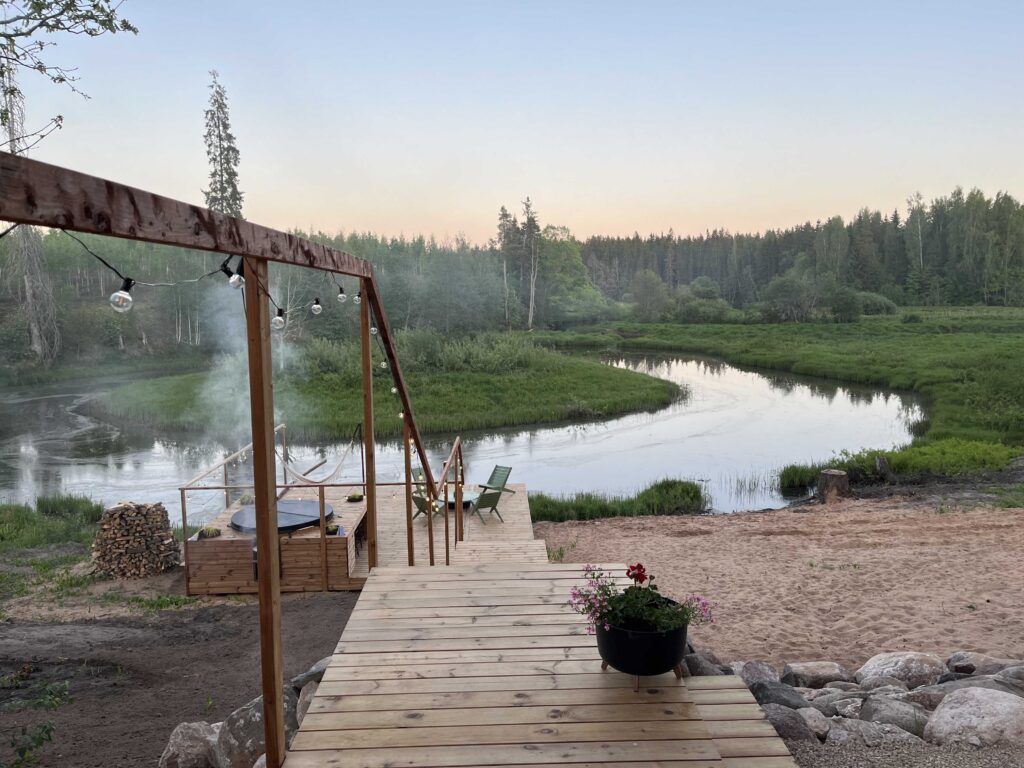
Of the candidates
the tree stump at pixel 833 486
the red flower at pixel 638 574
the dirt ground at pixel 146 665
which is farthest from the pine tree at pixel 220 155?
the red flower at pixel 638 574

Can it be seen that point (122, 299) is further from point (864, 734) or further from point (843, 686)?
point (843, 686)

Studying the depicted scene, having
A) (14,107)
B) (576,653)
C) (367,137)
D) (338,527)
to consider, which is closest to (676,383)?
(367,137)

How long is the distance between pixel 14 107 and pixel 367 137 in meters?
27.0

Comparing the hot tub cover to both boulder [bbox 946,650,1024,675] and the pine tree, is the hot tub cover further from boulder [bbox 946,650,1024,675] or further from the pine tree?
the pine tree

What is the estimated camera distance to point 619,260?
8606 cm

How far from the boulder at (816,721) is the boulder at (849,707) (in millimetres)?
395

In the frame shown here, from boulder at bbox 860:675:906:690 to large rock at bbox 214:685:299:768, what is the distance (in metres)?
3.52

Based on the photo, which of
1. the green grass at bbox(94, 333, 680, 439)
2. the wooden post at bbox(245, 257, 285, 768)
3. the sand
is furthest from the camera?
the green grass at bbox(94, 333, 680, 439)

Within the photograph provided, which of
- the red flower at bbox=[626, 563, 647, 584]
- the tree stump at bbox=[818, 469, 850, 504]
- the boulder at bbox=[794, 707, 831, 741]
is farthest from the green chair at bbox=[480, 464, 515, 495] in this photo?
the red flower at bbox=[626, 563, 647, 584]

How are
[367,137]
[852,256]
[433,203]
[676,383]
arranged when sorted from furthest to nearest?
[852,256]
[433,203]
[367,137]
[676,383]

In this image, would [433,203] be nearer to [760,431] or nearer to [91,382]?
[91,382]

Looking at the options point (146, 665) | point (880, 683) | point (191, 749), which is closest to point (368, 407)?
point (191, 749)

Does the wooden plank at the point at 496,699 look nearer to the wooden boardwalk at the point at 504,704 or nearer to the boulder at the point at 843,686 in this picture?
the wooden boardwalk at the point at 504,704

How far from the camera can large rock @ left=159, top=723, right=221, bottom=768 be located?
394 cm
